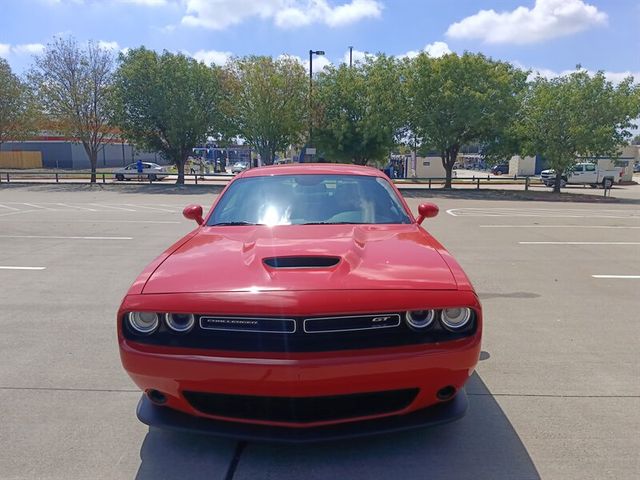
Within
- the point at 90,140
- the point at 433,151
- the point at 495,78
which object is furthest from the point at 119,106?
the point at 495,78

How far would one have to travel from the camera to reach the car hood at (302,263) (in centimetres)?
263

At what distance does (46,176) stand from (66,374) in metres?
→ 42.7

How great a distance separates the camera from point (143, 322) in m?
2.69

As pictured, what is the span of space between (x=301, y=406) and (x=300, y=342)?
0.38 meters

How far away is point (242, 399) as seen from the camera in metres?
2.68

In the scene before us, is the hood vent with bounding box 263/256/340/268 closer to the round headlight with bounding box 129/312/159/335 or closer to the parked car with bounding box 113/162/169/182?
the round headlight with bounding box 129/312/159/335

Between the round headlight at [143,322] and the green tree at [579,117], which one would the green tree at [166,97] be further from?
the round headlight at [143,322]

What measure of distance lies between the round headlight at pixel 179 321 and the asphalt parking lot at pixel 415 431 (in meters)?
0.80

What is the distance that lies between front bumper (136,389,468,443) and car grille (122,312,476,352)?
1.44 ft

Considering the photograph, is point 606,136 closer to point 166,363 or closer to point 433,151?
point 433,151

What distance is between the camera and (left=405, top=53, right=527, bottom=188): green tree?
28.4 metres

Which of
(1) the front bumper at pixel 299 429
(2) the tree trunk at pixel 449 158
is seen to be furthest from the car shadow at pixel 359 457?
(2) the tree trunk at pixel 449 158

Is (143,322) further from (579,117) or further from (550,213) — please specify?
(579,117)

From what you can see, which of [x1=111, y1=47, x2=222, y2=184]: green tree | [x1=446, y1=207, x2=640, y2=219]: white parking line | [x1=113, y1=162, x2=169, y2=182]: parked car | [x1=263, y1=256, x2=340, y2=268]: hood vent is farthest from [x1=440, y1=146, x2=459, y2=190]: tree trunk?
[x1=263, y1=256, x2=340, y2=268]: hood vent
